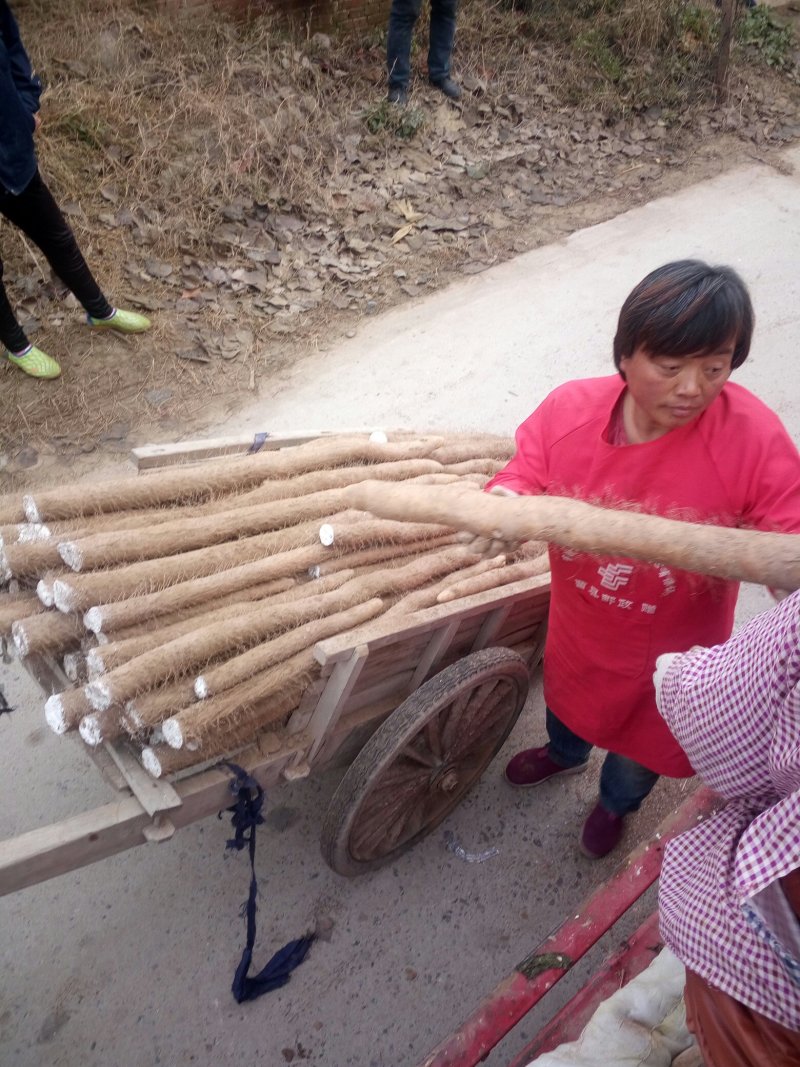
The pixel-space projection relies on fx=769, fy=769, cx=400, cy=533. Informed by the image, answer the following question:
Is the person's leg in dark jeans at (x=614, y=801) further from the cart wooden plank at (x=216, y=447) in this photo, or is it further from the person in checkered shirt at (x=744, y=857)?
the cart wooden plank at (x=216, y=447)

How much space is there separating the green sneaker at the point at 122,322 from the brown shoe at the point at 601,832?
362cm

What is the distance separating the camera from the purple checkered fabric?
1064 mm

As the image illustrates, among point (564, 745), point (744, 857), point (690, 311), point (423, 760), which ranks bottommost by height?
point (564, 745)

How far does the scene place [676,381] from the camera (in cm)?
156

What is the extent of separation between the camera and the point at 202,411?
426cm

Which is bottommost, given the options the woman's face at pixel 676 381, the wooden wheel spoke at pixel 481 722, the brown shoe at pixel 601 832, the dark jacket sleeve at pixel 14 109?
the brown shoe at pixel 601 832

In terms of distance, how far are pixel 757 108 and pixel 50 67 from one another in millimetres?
6260

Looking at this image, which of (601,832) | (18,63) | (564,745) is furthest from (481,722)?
(18,63)

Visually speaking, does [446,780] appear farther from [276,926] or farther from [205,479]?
[205,479]

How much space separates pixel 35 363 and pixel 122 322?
22.2 inches

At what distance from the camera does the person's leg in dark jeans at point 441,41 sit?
6090 millimetres

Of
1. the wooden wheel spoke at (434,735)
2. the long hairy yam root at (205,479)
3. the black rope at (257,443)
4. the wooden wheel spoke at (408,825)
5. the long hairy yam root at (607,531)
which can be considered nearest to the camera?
the long hairy yam root at (607,531)

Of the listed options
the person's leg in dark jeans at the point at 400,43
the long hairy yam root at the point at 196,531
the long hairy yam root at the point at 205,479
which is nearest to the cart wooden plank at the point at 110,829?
the long hairy yam root at the point at 196,531

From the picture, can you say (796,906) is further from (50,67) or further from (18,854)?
(50,67)
